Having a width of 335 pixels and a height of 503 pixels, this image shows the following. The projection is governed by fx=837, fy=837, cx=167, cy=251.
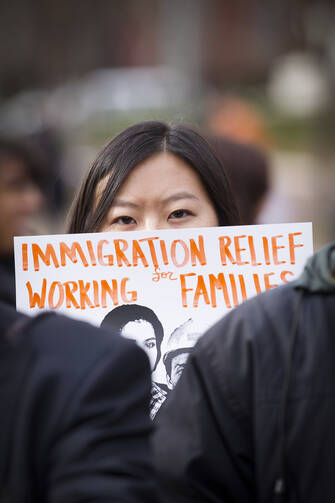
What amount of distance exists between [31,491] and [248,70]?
23.2 metres

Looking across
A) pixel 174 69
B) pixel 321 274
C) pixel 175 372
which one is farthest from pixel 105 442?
pixel 174 69

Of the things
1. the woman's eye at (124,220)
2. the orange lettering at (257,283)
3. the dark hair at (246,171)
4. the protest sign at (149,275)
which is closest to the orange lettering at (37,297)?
the protest sign at (149,275)

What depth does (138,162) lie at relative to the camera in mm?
2578

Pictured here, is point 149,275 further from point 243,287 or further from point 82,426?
point 82,426

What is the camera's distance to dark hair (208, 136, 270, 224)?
4.30 metres

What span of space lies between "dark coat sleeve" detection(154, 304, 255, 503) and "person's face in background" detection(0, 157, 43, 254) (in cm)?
293

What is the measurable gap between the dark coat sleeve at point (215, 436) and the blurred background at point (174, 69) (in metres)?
10.9

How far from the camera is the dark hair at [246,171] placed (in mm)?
4305

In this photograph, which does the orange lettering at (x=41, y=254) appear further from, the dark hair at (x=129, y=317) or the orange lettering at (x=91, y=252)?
the dark hair at (x=129, y=317)

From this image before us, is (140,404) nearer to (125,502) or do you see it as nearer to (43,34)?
(125,502)

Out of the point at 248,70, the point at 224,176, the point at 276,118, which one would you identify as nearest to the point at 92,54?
the point at 248,70

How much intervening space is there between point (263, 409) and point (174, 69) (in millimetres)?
22522

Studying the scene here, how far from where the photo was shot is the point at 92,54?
85.1 feet

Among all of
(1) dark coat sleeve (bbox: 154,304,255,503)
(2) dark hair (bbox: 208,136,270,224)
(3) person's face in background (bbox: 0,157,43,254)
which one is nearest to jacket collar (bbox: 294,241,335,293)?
(1) dark coat sleeve (bbox: 154,304,255,503)
